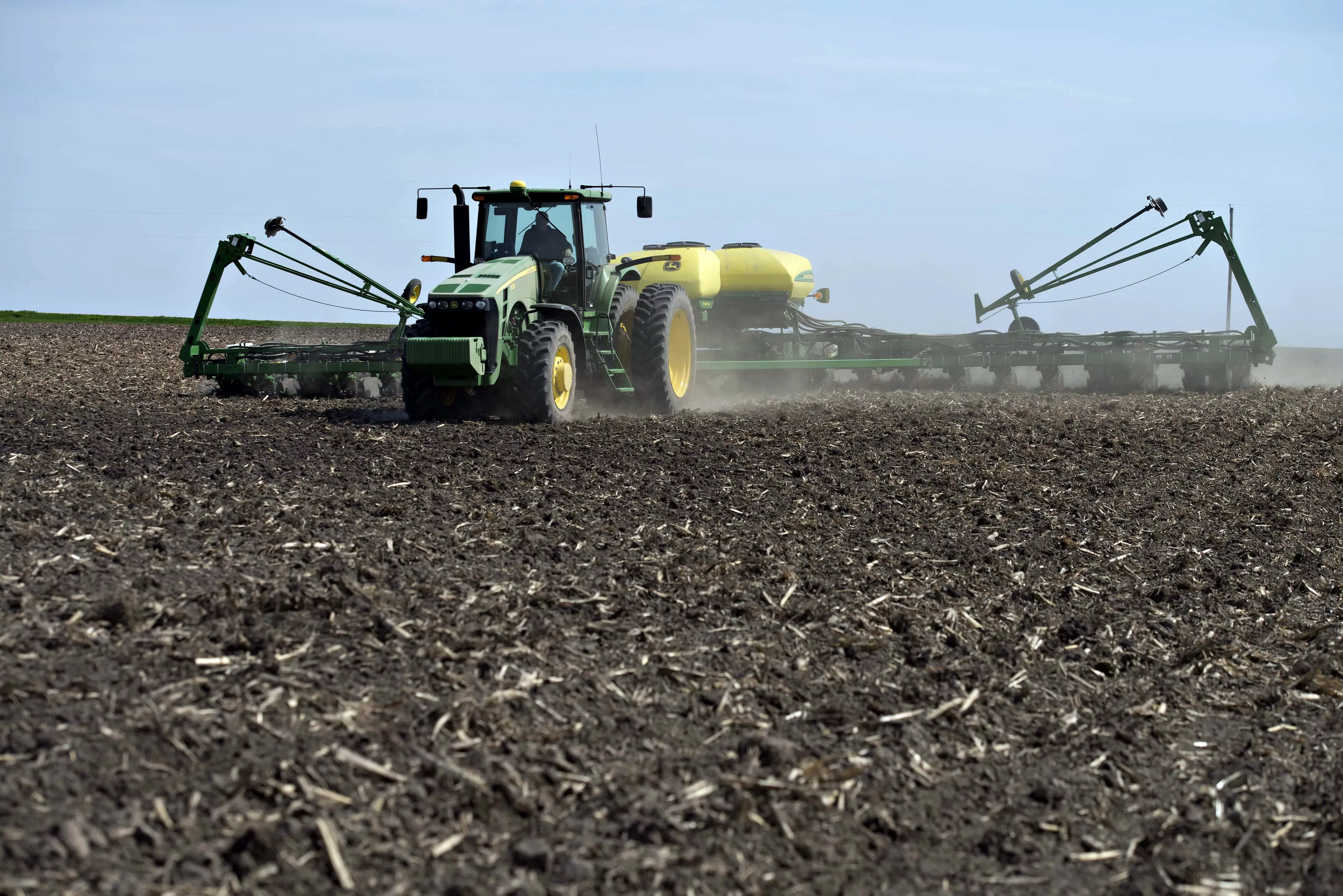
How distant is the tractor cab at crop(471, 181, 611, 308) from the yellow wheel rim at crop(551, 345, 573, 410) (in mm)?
619

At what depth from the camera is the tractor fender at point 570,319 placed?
40.8 feet

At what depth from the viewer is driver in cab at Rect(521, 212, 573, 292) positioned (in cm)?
1291

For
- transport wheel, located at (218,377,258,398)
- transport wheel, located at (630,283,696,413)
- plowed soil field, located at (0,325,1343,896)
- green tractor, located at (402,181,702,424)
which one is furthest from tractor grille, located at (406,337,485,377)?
transport wheel, located at (218,377,258,398)

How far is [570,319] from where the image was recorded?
42.2 feet

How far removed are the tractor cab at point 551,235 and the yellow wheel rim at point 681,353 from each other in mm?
1575

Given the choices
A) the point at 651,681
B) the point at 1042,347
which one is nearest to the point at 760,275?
the point at 1042,347

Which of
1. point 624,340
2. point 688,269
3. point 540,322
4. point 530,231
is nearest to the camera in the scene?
point 540,322

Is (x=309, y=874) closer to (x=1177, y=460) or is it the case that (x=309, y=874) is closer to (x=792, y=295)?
(x=1177, y=460)

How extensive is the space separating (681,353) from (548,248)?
2.59 m

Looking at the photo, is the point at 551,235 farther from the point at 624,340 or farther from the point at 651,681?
the point at 651,681

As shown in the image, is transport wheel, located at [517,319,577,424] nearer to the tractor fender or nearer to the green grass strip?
the tractor fender

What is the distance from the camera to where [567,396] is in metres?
12.6

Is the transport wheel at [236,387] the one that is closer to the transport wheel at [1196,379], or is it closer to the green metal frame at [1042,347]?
the green metal frame at [1042,347]

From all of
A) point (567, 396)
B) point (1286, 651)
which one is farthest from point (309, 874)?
point (567, 396)
